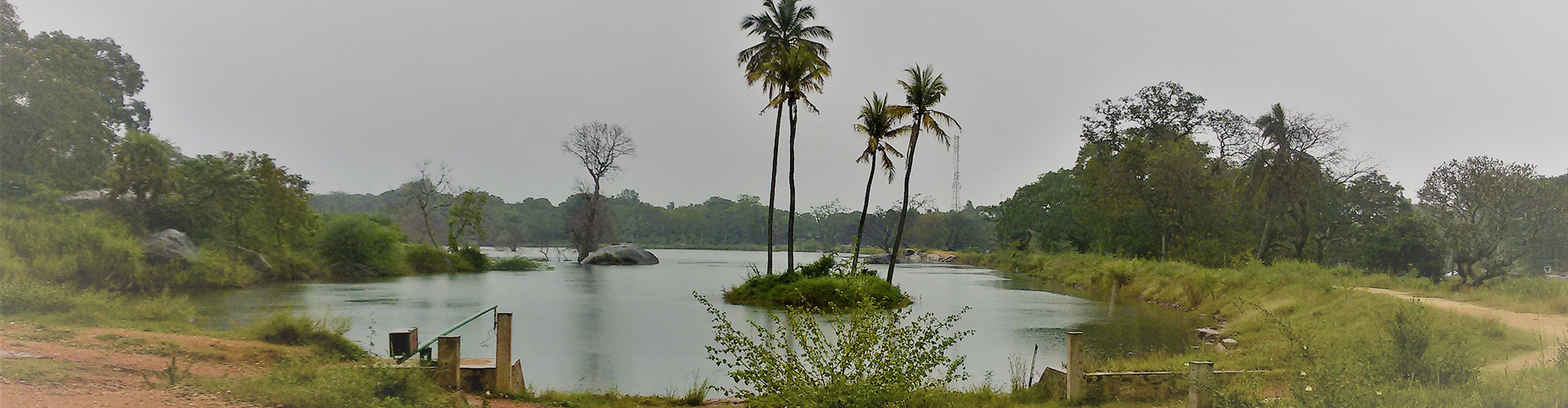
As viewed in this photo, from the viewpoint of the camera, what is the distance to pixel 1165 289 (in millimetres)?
28797

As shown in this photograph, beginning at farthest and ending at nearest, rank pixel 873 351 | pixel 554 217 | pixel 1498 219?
pixel 554 217 → pixel 1498 219 → pixel 873 351

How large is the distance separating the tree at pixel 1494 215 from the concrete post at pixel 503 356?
26354 millimetres

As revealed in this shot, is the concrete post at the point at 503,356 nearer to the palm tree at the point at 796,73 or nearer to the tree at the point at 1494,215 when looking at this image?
the palm tree at the point at 796,73

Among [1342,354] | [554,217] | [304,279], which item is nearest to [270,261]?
[304,279]

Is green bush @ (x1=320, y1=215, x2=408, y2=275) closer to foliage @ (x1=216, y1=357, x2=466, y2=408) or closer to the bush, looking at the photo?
the bush

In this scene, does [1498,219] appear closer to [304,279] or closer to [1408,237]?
[1408,237]

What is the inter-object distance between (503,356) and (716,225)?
117m

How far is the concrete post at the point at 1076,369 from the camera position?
9164 mm

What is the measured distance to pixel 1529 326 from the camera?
42.8ft

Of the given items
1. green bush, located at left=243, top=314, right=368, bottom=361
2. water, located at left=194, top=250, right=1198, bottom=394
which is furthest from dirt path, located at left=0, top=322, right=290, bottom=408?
water, located at left=194, top=250, right=1198, bottom=394

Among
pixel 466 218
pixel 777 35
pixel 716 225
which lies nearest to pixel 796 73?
pixel 777 35

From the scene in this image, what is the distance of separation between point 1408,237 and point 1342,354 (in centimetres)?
2490

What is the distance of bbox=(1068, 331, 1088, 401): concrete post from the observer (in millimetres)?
9164

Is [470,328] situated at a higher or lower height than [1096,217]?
lower
